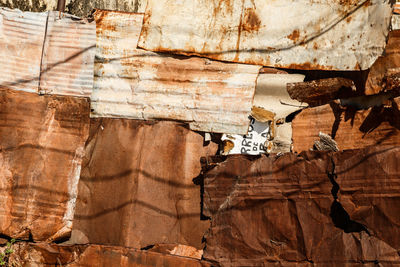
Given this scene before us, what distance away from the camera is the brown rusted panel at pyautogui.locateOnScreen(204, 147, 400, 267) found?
163 inches

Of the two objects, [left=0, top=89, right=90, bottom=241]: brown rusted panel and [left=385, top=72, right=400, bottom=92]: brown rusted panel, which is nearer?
[left=385, top=72, right=400, bottom=92]: brown rusted panel

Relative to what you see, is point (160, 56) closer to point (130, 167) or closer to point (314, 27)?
point (130, 167)

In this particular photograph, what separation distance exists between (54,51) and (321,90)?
10.6ft

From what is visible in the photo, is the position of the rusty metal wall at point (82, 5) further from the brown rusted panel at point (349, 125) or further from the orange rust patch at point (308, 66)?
the brown rusted panel at point (349, 125)

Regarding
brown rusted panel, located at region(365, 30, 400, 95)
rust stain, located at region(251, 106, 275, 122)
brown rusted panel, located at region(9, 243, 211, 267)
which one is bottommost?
brown rusted panel, located at region(9, 243, 211, 267)

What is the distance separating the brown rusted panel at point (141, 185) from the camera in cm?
516

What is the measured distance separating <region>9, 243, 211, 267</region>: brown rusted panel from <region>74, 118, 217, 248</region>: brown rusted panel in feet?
0.46

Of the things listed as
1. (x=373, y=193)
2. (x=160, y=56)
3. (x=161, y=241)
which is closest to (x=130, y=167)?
(x=161, y=241)

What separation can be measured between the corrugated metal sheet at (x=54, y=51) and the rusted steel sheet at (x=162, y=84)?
155mm

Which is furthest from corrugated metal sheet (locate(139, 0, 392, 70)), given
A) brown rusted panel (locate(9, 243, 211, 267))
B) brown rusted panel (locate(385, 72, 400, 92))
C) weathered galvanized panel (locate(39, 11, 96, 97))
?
brown rusted panel (locate(9, 243, 211, 267))

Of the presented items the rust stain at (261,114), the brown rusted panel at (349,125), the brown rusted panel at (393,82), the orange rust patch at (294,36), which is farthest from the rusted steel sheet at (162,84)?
the brown rusted panel at (393,82)

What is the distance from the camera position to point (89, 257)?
514 cm

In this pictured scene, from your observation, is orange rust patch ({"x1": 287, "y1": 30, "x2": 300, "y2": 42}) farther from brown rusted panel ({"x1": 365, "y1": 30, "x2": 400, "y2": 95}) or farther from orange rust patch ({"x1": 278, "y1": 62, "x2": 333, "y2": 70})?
brown rusted panel ({"x1": 365, "y1": 30, "x2": 400, "y2": 95})

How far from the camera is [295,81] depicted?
5.28 meters
